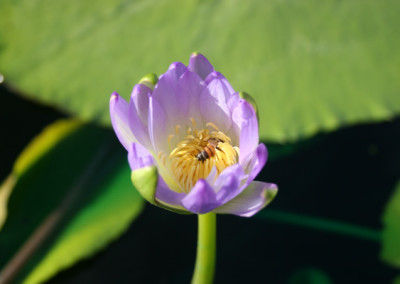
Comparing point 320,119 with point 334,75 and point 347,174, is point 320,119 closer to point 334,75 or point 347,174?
point 334,75

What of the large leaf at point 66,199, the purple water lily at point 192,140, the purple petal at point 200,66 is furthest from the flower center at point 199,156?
the large leaf at point 66,199

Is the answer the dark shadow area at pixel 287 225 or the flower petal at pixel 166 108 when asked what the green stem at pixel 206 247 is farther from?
the dark shadow area at pixel 287 225

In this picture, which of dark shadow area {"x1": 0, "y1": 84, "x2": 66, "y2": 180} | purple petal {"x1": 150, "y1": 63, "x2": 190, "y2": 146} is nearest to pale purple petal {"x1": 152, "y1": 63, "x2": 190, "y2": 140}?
purple petal {"x1": 150, "y1": 63, "x2": 190, "y2": 146}

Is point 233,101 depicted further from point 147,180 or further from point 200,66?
point 147,180

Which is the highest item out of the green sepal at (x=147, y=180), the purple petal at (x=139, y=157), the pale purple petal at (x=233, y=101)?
the pale purple petal at (x=233, y=101)

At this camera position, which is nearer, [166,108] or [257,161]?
[257,161]

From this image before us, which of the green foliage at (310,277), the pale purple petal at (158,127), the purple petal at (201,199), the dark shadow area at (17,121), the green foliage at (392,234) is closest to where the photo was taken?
the purple petal at (201,199)

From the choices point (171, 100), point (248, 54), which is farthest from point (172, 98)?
point (248, 54)
